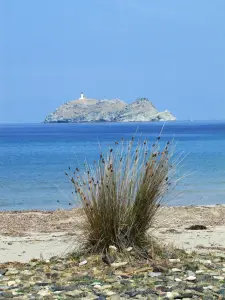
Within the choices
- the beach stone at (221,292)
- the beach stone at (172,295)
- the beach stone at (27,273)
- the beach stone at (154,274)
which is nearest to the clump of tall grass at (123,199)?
the beach stone at (154,274)

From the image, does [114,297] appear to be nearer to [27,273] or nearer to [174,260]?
[27,273]

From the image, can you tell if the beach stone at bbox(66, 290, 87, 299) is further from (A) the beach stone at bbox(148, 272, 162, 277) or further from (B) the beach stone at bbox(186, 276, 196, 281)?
(B) the beach stone at bbox(186, 276, 196, 281)

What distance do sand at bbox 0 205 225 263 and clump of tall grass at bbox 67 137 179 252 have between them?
249 millimetres

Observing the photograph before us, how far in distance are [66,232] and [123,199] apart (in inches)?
144

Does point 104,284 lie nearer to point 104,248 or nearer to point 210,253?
point 104,248

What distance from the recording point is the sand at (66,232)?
717cm

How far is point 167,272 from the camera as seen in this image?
18.1 feet

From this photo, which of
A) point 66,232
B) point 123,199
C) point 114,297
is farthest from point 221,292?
point 66,232

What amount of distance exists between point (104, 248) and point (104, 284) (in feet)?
2.96

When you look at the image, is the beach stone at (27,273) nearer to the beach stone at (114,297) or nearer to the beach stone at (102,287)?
the beach stone at (102,287)

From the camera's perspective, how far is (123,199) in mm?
6031

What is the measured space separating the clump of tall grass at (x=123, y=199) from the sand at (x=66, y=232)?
249 mm

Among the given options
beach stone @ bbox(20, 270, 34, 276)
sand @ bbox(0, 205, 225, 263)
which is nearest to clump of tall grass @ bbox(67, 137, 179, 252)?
sand @ bbox(0, 205, 225, 263)

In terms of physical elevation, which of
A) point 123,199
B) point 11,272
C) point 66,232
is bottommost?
point 66,232
